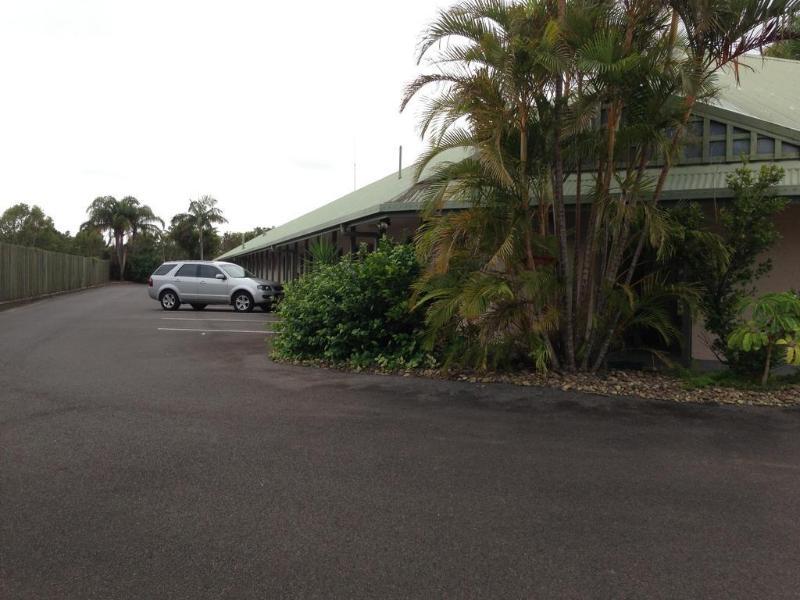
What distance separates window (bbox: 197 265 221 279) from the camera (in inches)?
784

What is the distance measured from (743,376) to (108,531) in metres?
7.37

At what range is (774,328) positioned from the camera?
693 centimetres

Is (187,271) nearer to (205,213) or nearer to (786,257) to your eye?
(786,257)

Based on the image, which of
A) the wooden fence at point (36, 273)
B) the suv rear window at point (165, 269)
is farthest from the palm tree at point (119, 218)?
the suv rear window at point (165, 269)

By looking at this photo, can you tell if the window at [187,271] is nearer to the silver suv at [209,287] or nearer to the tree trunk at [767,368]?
the silver suv at [209,287]

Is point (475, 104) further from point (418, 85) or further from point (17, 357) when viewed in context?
point (17, 357)

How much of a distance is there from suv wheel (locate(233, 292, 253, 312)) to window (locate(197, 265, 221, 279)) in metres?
1.01

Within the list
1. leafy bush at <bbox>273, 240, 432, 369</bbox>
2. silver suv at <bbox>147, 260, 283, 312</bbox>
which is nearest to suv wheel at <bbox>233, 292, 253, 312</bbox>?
silver suv at <bbox>147, 260, 283, 312</bbox>

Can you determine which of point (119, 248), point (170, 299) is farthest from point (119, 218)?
point (170, 299)

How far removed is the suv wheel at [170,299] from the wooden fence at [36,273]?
5969mm

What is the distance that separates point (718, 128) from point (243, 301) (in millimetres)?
14544

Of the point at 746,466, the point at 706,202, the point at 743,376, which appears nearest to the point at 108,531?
the point at 746,466

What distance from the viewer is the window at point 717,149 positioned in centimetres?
983

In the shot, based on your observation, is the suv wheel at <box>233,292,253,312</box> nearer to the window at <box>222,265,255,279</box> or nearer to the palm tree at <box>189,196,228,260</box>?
the window at <box>222,265,255,279</box>
